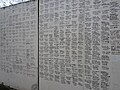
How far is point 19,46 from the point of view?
3316mm

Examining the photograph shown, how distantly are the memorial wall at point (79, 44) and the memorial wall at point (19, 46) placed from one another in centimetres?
19

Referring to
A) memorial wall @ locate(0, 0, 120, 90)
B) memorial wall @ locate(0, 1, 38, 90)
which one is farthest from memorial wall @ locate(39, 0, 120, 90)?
memorial wall @ locate(0, 1, 38, 90)

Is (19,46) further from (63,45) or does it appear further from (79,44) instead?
(79,44)

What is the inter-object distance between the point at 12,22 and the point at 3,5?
470 millimetres

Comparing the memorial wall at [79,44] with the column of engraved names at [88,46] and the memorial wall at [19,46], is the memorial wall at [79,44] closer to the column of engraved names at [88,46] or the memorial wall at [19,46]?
the column of engraved names at [88,46]

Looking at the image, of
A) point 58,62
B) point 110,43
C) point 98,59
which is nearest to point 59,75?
point 58,62

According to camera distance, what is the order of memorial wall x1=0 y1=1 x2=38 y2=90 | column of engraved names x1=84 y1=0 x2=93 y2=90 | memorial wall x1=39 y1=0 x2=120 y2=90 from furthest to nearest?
memorial wall x1=0 y1=1 x2=38 y2=90
column of engraved names x1=84 y1=0 x2=93 y2=90
memorial wall x1=39 y1=0 x2=120 y2=90

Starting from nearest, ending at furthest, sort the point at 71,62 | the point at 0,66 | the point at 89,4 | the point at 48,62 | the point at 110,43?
the point at 110,43
the point at 89,4
the point at 71,62
the point at 48,62
the point at 0,66

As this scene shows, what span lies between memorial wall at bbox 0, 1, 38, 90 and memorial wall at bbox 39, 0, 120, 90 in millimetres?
188

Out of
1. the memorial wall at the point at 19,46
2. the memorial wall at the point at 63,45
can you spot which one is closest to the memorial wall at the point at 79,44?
the memorial wall at the point at 63,45

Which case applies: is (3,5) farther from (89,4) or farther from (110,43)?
(110,43)

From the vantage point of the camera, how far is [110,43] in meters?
2.13

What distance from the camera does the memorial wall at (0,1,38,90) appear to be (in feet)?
10.0

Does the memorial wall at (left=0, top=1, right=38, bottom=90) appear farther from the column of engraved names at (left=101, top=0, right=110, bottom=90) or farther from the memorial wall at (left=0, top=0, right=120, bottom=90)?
the column of engraved names at (left=101, top=0, right=110, bottom=90)
